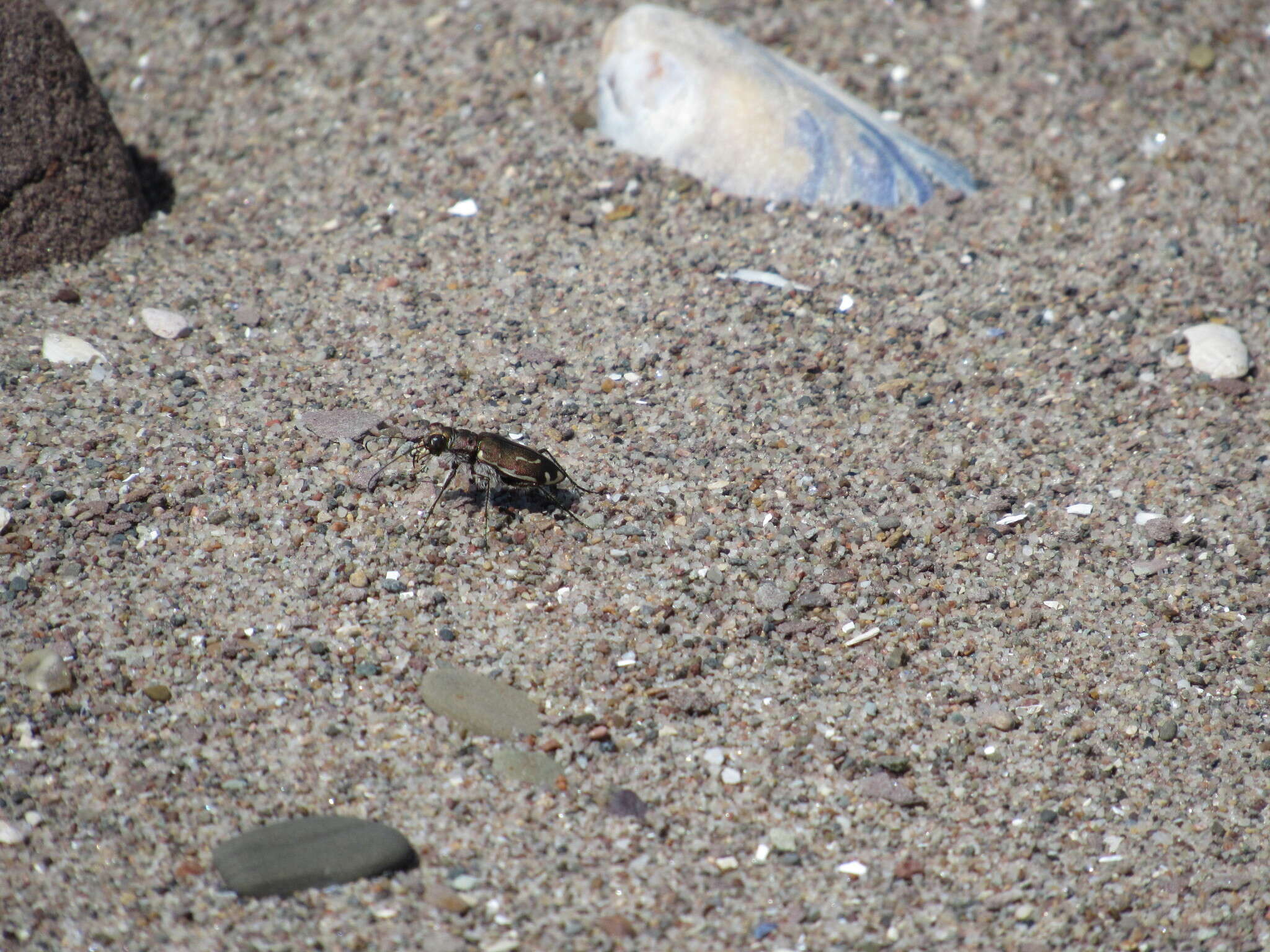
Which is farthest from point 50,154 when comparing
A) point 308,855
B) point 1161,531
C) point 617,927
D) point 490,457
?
point 1161,531

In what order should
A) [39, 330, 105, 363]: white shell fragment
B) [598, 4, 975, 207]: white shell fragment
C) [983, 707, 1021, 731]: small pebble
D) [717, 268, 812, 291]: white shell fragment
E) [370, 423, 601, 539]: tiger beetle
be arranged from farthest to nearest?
[598, 4, 975, 207]: white shell fragment
[717, 268, 812, 291]: white shell fragment
[39, 330, 105, 363]: white shell fragment
[370, 423, 601, 539]: tiger beetle
[983, 707, 1021, 731]: small pebble

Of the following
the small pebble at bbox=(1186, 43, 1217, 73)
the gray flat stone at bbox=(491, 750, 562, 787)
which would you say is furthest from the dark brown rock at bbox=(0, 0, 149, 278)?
the small pebble at bbox=(1186, 43, 1217, 73)

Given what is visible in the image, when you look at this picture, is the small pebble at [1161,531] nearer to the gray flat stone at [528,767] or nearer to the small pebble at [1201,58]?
the gray flat stone at [528,767]

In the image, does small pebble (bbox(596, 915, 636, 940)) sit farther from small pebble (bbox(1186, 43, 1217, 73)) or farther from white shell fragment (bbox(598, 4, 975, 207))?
small pebble (bbox(1186, 43, 1217, 73))

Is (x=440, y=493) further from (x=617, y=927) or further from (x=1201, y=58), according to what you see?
(x=1201, y=58)

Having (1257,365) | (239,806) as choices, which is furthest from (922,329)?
(239,806)

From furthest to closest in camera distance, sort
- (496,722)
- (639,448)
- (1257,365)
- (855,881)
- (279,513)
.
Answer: (1257,365) < (639,448) < (279,513) < (496,722) < (855,881)

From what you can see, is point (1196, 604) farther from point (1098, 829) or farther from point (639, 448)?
point (639, 448)
